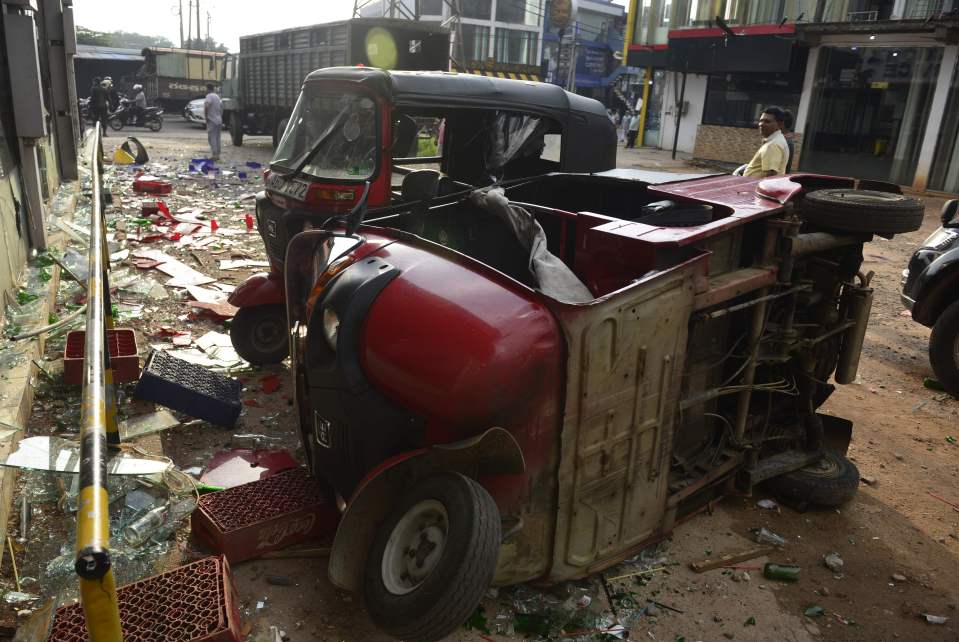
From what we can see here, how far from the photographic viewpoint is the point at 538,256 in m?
3.31

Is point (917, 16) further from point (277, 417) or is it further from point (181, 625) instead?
point (181, 625)

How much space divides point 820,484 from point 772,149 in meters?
3.67

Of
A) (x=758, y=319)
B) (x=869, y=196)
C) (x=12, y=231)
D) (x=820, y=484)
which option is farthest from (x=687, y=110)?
(x=758, y=319)

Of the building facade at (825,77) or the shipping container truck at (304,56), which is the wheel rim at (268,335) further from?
Answer: the building facade at (825,77)

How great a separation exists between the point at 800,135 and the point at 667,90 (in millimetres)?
7096

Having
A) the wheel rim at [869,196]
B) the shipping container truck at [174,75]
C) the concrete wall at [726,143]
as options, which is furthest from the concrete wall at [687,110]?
the wheel rim at [869,196]

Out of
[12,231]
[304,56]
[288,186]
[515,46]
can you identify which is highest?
[515,46]

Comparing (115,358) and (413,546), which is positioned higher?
(413,546)

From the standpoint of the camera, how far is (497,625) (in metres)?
2.97

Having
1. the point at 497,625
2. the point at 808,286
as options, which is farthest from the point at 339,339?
the point at 808,286

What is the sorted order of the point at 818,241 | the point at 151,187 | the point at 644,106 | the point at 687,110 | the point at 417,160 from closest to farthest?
1. the point at 818,241
2. the point at 417,160
3. the point at 151,187
4. the point at 687,110
5. the point at 644,106

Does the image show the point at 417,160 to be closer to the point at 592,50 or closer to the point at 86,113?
the point at 86,113

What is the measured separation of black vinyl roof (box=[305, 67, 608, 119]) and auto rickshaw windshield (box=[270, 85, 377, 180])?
0.19 m

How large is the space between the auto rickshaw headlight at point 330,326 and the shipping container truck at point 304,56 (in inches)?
490
